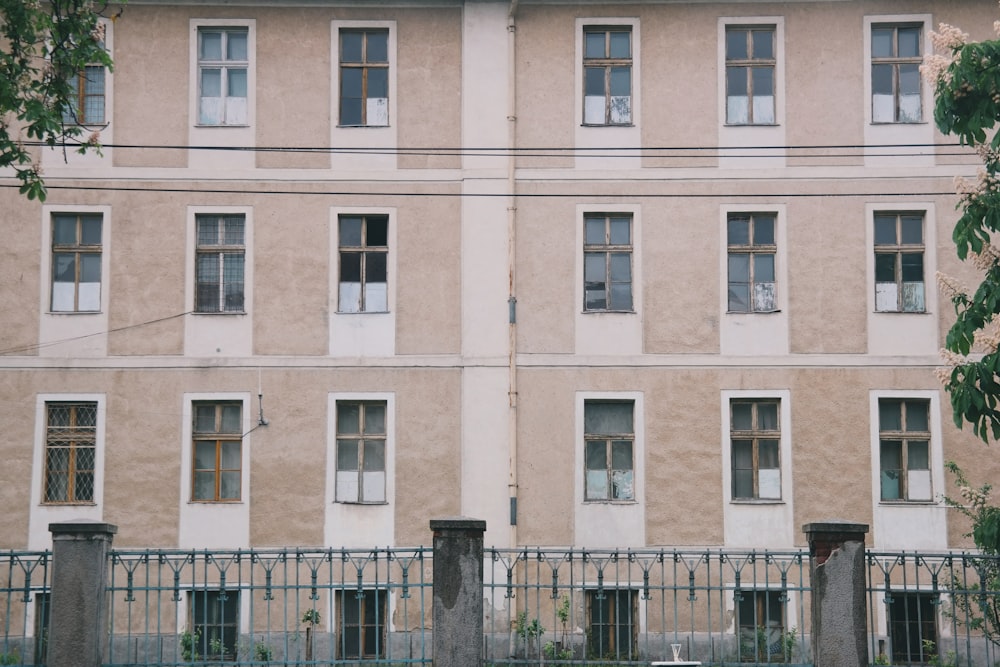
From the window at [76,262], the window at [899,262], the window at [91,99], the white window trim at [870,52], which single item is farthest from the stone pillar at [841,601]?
the window at [91,99]

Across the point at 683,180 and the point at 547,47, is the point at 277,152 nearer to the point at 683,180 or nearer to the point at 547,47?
the point at 547,47

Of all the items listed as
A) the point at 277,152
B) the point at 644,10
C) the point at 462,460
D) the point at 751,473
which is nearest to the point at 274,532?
the point at 462,460

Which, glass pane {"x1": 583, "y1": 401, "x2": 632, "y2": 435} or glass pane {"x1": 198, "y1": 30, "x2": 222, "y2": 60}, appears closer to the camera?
glass pane {"x1": 583, "y1": 401, "x2": 632, "y2": 435}

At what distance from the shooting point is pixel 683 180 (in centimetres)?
2242

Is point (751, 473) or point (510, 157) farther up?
point (510, 157)

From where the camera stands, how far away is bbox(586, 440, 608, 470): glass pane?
22.1 metres

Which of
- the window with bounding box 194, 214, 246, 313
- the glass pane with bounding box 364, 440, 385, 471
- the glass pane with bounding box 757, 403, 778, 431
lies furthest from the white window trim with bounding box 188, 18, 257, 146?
the glass pane with bounding box 757, 403, 778, 431

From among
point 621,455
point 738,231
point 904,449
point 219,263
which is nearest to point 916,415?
point 904,449

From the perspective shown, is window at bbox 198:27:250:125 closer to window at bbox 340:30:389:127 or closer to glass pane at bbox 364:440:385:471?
window at bbox 340:30:389:127

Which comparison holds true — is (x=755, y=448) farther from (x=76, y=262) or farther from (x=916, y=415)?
(x=76, y=262)

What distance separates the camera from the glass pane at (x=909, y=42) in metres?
22.6

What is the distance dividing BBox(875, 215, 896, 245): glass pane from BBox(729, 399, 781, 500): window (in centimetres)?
340

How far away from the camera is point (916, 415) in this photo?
2216 centimetres

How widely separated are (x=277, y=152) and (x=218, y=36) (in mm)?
2364
